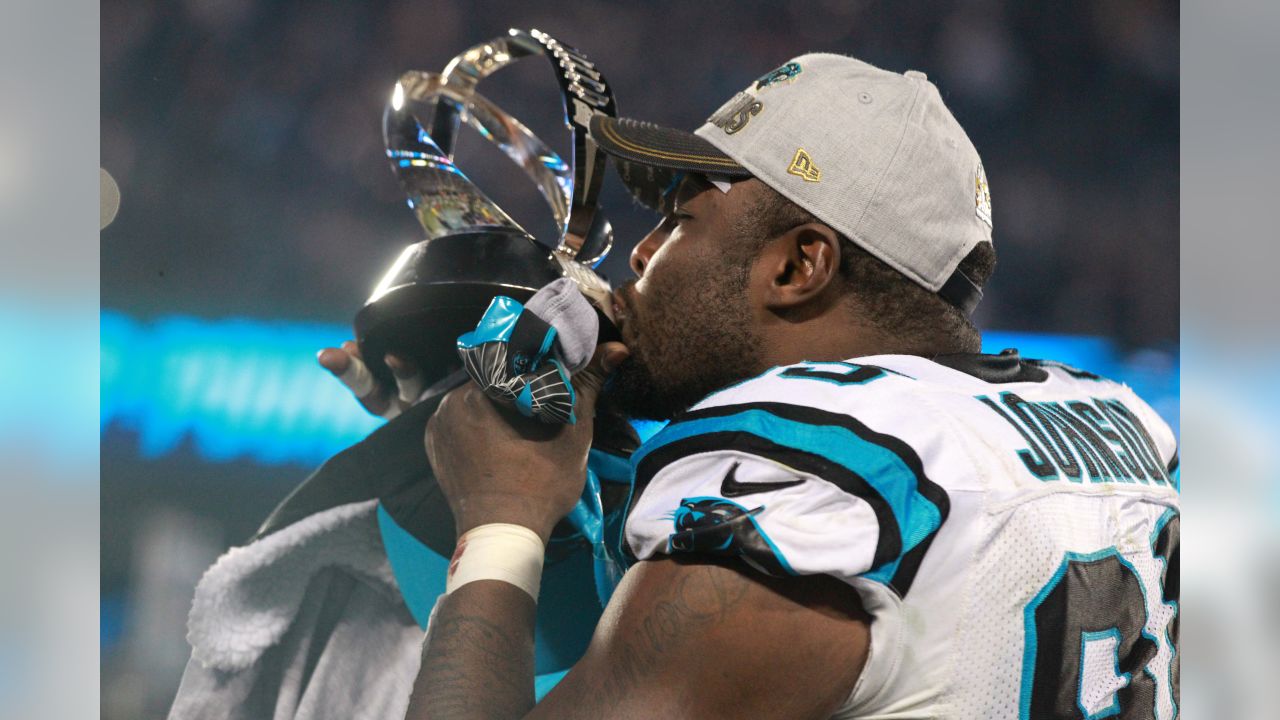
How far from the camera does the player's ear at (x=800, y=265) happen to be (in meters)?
0.83

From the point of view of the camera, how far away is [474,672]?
748 millimetres

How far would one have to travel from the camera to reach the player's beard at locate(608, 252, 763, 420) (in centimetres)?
87

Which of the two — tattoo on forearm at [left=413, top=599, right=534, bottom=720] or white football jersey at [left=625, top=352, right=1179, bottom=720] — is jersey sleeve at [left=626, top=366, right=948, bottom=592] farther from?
tattoo on forearm at [left=413, top=599, right=534, bottom=720]

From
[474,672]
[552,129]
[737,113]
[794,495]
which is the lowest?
[474,672]

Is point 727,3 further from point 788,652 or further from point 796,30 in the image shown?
point 788,652

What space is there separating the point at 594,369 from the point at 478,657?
283 millimetres

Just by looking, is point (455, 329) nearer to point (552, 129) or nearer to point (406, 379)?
point (406, 379)

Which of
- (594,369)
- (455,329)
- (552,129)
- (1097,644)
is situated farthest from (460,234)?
(552,129)

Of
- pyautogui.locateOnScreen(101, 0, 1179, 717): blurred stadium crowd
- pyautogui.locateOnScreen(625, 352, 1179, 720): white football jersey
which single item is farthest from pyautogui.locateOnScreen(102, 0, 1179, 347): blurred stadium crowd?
pyautogui.locateOnScreen(625, 352, 1179, 720): white football jersey

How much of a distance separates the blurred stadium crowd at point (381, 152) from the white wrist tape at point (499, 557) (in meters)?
0.88

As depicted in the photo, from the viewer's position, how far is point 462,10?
1.63m

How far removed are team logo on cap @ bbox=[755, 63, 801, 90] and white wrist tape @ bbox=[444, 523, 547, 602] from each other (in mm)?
443
